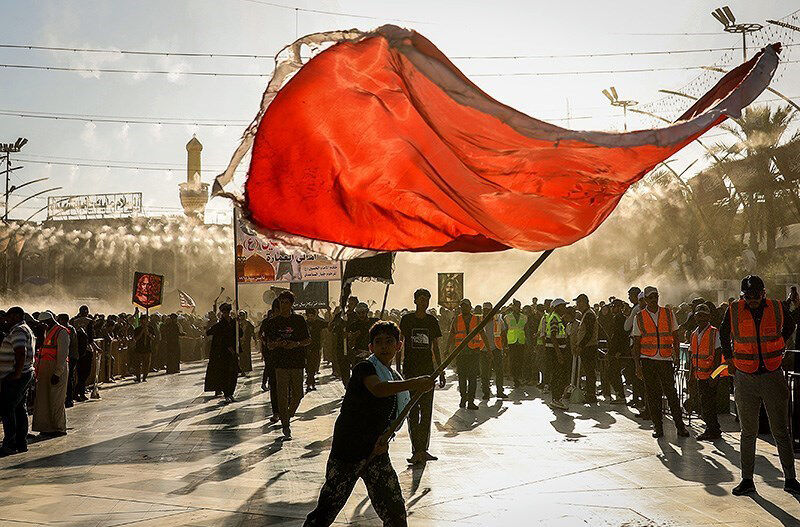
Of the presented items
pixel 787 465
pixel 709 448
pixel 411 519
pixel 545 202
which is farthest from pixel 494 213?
pixel 709 448

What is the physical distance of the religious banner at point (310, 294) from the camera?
90.5 feet

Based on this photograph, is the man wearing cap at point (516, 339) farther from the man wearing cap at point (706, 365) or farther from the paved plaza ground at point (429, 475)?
the man wearing cap at point (706, 365)

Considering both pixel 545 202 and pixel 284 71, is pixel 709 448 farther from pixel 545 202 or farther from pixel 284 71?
pixel 284 71

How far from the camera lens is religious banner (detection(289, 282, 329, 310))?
27.6 metres

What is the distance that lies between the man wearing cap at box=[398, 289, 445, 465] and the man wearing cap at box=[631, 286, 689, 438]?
299 cm

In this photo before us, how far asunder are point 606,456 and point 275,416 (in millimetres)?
5619

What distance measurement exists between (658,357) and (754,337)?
3609 millimetres

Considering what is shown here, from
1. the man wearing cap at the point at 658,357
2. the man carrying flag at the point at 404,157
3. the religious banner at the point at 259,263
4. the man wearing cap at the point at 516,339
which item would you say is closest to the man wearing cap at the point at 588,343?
the man wearing cap at the point at 658,357

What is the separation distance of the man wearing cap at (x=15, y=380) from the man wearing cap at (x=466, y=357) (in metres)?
6.79

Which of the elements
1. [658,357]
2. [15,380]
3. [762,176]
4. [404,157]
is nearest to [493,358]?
[658,357]

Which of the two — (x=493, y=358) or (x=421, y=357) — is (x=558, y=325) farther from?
(x=421, y=357)

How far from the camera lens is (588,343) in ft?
53.6

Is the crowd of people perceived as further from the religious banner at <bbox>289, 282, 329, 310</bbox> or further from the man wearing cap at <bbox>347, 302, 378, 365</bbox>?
the religious banner at <bbox>289, 282, 329, 310</bbox>

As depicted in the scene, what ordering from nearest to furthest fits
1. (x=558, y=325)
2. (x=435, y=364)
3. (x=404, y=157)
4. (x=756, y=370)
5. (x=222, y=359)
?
(x=404, y=157), (x=756, y=370), (x=435, y=364), (x=558, y=325), (x=222, y=359)
